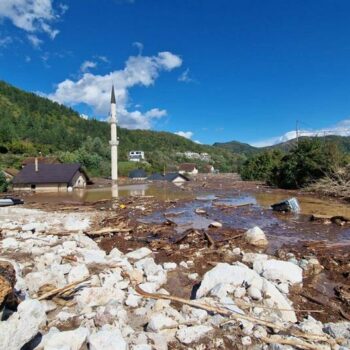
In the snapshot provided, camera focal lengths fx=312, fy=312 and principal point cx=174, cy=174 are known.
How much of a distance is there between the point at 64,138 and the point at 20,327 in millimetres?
92600

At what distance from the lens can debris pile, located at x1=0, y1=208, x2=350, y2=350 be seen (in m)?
4.30

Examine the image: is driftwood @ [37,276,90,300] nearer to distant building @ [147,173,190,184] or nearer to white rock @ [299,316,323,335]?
white rock @ [299,316,323,335]

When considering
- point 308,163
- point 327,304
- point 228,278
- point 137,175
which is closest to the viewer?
point 327,304

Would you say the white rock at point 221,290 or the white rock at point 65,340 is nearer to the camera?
the white rock at point 65,340

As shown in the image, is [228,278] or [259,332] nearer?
[259,332]

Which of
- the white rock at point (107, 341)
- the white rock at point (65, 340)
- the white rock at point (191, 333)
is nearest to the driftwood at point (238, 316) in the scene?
the white rock at point (191, 333)

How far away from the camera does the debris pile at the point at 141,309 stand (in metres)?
4.30

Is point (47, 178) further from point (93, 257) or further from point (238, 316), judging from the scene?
point (238, 316)

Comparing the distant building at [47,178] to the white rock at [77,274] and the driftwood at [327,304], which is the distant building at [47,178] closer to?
the white rock at [77,274]

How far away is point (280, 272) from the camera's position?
23.1ft

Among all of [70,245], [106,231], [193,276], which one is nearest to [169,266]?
[193,276]

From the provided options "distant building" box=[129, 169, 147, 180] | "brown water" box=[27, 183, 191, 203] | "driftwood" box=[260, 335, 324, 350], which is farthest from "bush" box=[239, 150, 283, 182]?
"driftwood" box=[260, 335, 324, 350]

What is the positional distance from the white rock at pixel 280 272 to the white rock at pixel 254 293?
1279 mm

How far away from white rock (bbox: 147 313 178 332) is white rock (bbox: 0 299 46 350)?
1611 mm
